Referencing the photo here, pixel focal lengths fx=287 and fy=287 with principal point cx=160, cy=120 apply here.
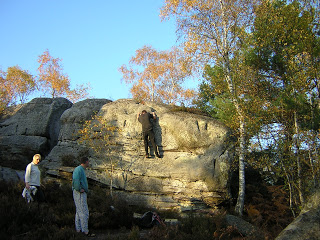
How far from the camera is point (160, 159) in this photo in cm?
1537

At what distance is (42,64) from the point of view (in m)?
48.2

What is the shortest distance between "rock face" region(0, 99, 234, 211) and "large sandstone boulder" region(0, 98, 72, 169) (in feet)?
9.91

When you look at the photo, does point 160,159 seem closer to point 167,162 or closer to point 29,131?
point 167,162

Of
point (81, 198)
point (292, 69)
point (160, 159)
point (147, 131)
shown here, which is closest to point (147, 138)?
point (147, 131)

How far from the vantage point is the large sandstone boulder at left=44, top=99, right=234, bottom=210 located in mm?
14219

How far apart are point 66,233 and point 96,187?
7091 mm

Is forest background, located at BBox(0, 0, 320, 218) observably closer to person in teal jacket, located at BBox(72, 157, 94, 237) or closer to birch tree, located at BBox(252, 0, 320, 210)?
birch tree, located at BBox(252, 0, 320, 210)

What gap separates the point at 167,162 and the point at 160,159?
448mm

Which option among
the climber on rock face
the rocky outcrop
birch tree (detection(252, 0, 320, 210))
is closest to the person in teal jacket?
the rocky outcrop

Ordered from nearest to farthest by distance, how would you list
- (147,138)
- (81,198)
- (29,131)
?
(81,198) → (147,138) → (29,131)

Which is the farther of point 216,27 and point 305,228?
point 216,27

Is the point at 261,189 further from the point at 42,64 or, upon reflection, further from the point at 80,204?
the point at 42,64

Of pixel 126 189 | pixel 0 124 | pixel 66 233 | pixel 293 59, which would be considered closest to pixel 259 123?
pixel 293 59

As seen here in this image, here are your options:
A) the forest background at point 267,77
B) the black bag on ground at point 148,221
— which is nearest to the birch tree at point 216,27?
the forest background at point 267,77
